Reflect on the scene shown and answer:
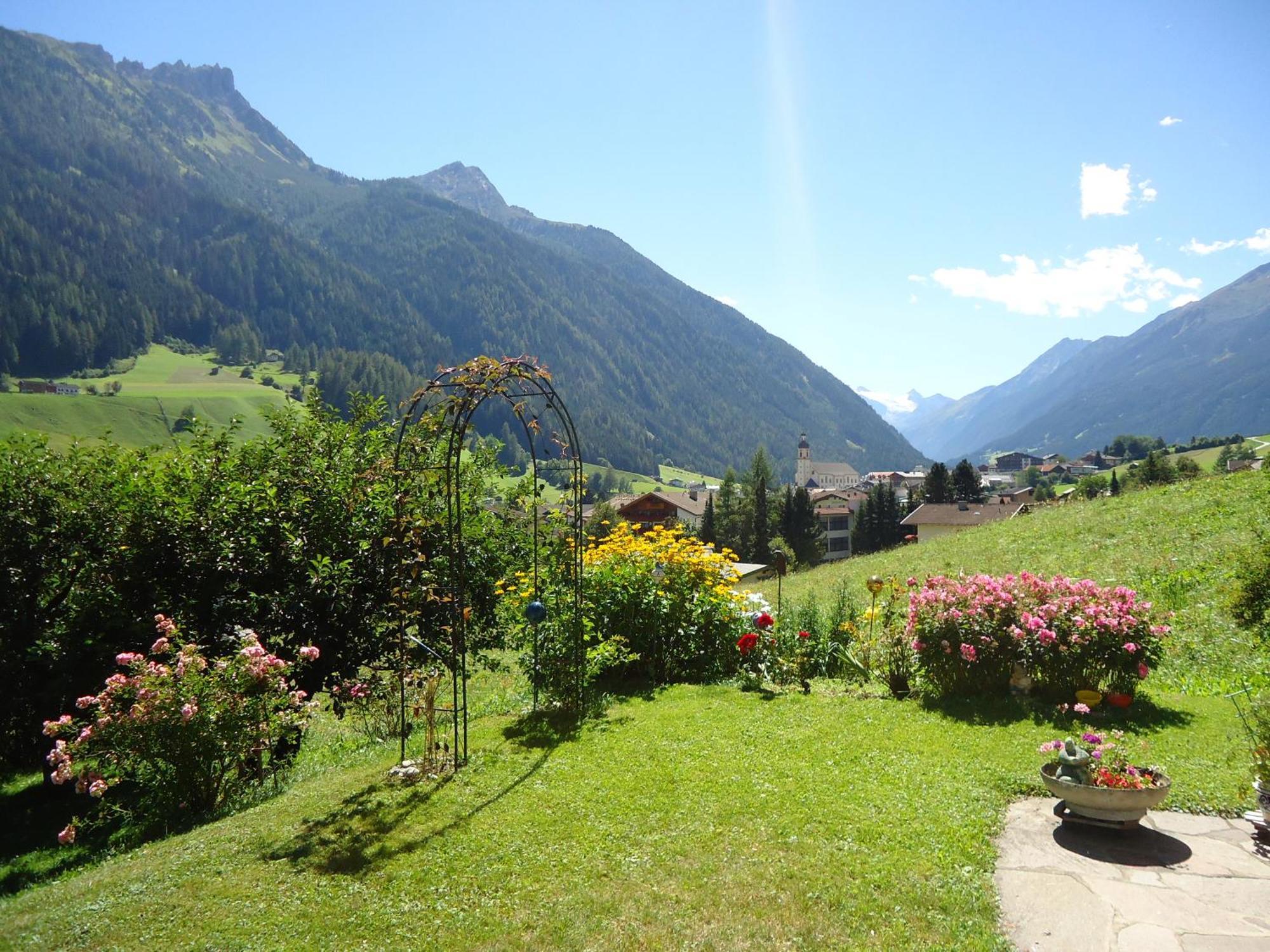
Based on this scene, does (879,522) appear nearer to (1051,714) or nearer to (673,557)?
(673,557)

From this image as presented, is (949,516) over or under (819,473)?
under

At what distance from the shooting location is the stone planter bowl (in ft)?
15.9

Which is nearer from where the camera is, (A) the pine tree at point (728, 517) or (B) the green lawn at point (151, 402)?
(A) the pine tree at point (728, 517)

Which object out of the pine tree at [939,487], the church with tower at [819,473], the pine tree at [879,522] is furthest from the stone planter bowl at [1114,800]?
the church with tower at [819,473]

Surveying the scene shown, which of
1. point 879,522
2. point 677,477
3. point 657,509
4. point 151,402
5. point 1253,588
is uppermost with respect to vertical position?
point 151,402

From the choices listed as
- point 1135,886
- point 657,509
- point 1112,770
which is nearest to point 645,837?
point 1135,886

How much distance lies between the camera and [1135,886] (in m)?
4.30

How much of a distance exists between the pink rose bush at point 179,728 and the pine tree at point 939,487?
225 feet

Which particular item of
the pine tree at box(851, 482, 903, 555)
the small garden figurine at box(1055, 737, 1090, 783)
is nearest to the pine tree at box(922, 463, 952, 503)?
the pine tree at box(851, 482, 903, 555)

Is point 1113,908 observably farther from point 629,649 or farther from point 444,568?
point 444,568

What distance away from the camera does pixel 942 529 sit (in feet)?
170

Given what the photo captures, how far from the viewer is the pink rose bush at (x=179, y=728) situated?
620cm

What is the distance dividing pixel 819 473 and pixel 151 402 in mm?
144452

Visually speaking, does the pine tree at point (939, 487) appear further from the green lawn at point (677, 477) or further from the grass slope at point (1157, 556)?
the green lawn at point (677, 477)
